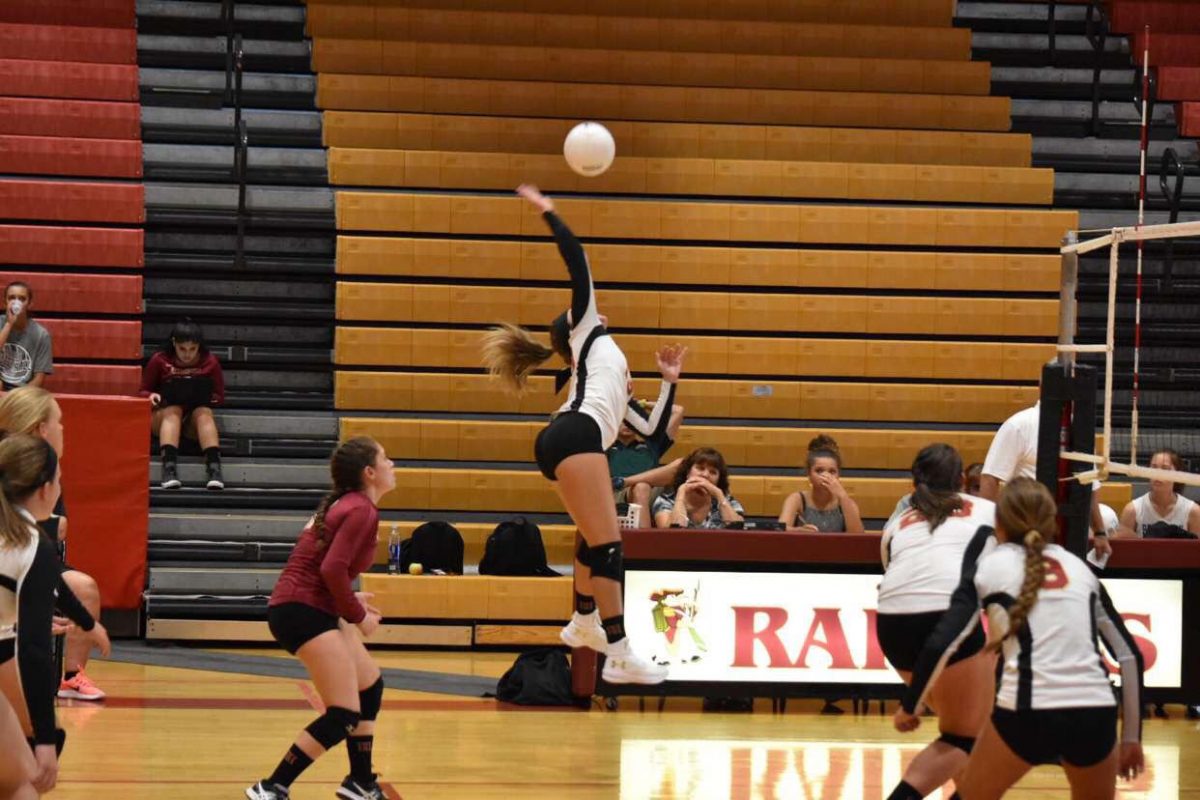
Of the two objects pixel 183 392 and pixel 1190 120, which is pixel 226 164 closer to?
pixel 183 392

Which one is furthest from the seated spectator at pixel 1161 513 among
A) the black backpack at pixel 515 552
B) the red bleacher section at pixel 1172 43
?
the red bleacher section at pixel 1172 43

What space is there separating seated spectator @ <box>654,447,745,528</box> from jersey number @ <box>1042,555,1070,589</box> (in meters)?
4.87

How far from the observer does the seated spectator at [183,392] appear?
39.7 ft

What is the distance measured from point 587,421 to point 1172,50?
35.7ft

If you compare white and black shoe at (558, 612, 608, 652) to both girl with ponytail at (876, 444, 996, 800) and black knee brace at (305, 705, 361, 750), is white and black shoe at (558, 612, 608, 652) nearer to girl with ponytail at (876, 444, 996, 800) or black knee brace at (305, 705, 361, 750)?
black knee brace at (305, 705, 361, 750)

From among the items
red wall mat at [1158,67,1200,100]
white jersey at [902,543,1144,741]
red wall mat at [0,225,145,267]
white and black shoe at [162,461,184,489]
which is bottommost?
white and black shoe at [162,461,184,489]

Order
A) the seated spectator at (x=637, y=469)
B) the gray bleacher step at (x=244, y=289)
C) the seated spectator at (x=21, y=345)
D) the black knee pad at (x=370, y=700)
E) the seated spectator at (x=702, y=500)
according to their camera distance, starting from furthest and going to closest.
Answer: the gray bleacher step at (x=244, y=289) → the seated spectator at (x=21, y=345) → the seated spectator at (x=637, y=469) → the seated spectator at (x=702, y=500) → the black knee pad at (x=370, y=700)

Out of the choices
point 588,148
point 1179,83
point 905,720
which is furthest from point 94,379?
point 1179,83

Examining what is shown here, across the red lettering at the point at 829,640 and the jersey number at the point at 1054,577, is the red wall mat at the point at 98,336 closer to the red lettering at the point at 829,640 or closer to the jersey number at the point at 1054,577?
the red lettering at the point at 829,640

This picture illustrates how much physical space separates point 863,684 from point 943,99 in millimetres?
6584

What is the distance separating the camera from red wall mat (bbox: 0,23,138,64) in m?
14.2

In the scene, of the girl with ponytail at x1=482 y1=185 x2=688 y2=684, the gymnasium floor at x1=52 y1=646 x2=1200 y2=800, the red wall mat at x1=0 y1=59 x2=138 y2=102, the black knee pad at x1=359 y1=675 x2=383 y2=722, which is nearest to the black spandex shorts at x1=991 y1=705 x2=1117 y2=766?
the girl with ponytail at x1=482 y1=185 x2=688 y2=684

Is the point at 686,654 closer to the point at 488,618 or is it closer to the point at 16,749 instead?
the point at 488,618

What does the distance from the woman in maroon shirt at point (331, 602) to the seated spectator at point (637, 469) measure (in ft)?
11.1
